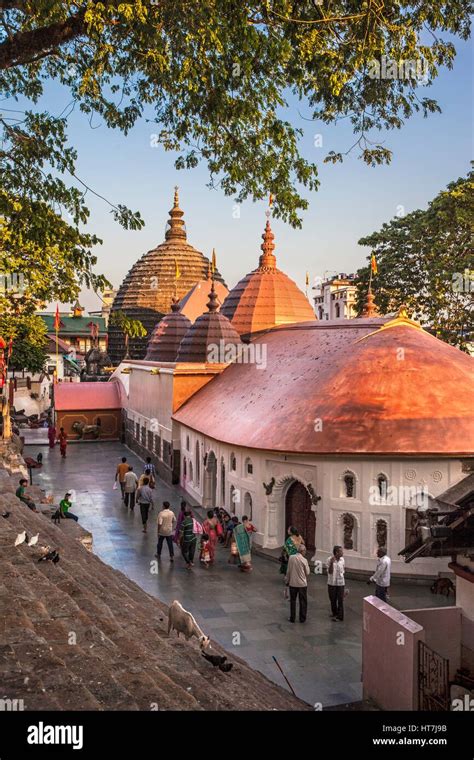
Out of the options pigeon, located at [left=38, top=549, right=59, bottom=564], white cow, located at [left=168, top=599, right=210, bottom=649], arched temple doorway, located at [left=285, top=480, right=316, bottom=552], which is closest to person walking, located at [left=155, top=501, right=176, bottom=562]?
arched temple doorway, located at [left=285, top=480, right=316, bottom=552]

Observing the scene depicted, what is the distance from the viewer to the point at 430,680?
28.1 feet

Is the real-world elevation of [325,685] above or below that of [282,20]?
below

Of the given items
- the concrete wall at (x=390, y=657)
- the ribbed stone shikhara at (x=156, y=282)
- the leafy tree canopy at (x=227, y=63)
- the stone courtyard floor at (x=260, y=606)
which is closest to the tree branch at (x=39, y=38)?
the leafy tree canopy at (x=227, y=63)

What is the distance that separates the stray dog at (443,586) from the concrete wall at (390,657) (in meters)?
6.13

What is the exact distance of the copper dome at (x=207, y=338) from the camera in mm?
29375

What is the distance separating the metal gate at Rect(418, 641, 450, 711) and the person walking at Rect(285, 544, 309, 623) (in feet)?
15.4

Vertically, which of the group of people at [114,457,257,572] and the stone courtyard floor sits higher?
the group of people at [114,457,257,572]

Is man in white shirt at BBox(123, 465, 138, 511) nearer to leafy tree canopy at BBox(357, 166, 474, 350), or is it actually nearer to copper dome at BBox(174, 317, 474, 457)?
copper dome at BBox(174, 317, 474, 457)

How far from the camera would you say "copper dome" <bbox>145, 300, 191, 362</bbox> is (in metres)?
35.8

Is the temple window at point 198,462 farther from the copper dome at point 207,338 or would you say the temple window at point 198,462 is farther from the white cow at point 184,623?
the white cow at point 184,623

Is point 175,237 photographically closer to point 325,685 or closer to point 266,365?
point 266,365
